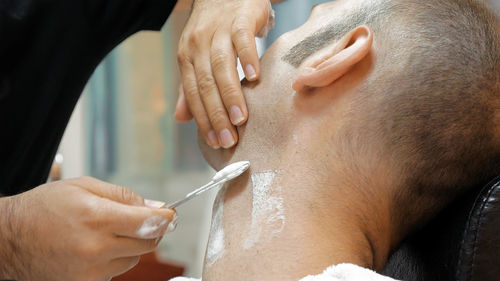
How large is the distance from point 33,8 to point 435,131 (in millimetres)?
1222

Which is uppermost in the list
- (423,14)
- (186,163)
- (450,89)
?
(423,14)

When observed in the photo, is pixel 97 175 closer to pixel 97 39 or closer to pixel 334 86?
pixel 97 39

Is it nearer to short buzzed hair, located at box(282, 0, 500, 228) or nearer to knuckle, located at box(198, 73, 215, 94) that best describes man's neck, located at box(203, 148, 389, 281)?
short buzzed hair, located at box(282, 0, 500, 228)

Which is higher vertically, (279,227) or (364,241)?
(279,227)

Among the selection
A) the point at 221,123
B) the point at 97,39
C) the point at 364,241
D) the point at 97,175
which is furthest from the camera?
the point at 97,175

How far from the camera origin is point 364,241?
1005mm

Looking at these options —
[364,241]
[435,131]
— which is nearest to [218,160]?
[364,241]

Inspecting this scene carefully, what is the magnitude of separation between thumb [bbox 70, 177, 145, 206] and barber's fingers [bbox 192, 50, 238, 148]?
0.27 meters

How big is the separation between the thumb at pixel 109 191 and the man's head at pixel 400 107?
0.93 ft

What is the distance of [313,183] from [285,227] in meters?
0.11

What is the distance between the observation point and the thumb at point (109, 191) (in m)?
0.90

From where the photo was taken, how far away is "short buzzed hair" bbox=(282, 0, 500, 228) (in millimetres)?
975

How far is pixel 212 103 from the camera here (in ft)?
3.77

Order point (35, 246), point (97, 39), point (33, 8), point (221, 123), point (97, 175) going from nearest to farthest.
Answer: point (35, 246), point (221, 123), point (33, 8), point (97, 39), point (97, 175)
